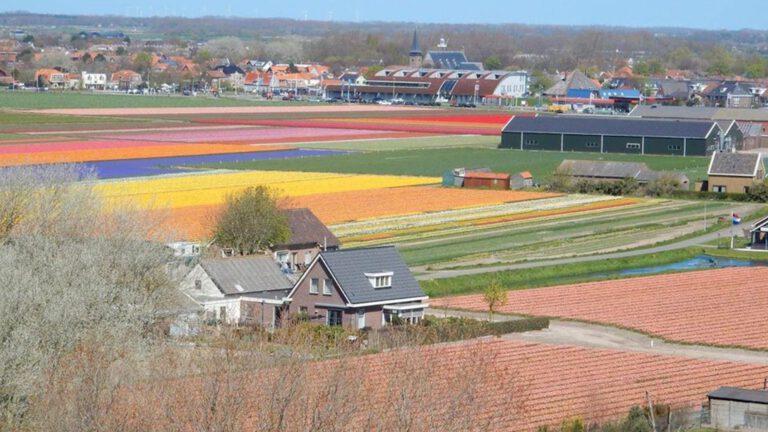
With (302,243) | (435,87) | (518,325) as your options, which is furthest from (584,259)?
(435,87)

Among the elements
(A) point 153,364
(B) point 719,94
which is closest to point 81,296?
(A) point 153,364

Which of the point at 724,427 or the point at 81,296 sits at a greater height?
the point at 81,296

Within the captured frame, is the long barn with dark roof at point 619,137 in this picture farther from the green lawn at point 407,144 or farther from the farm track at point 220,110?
the farm track at point 220,110

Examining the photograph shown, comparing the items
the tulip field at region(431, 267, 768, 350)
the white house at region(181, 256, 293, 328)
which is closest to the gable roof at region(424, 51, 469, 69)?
the tulip field at region(431, 267, 768, 350)

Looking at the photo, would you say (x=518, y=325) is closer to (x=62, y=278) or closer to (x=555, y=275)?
(x=555, y=275)

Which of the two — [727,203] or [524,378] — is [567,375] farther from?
[727,203]

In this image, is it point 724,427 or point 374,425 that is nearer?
point 374,425

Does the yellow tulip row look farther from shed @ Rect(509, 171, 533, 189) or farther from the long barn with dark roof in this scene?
the long barn with dark roof

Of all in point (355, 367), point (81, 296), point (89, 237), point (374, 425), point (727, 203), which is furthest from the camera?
point (727, 203)
